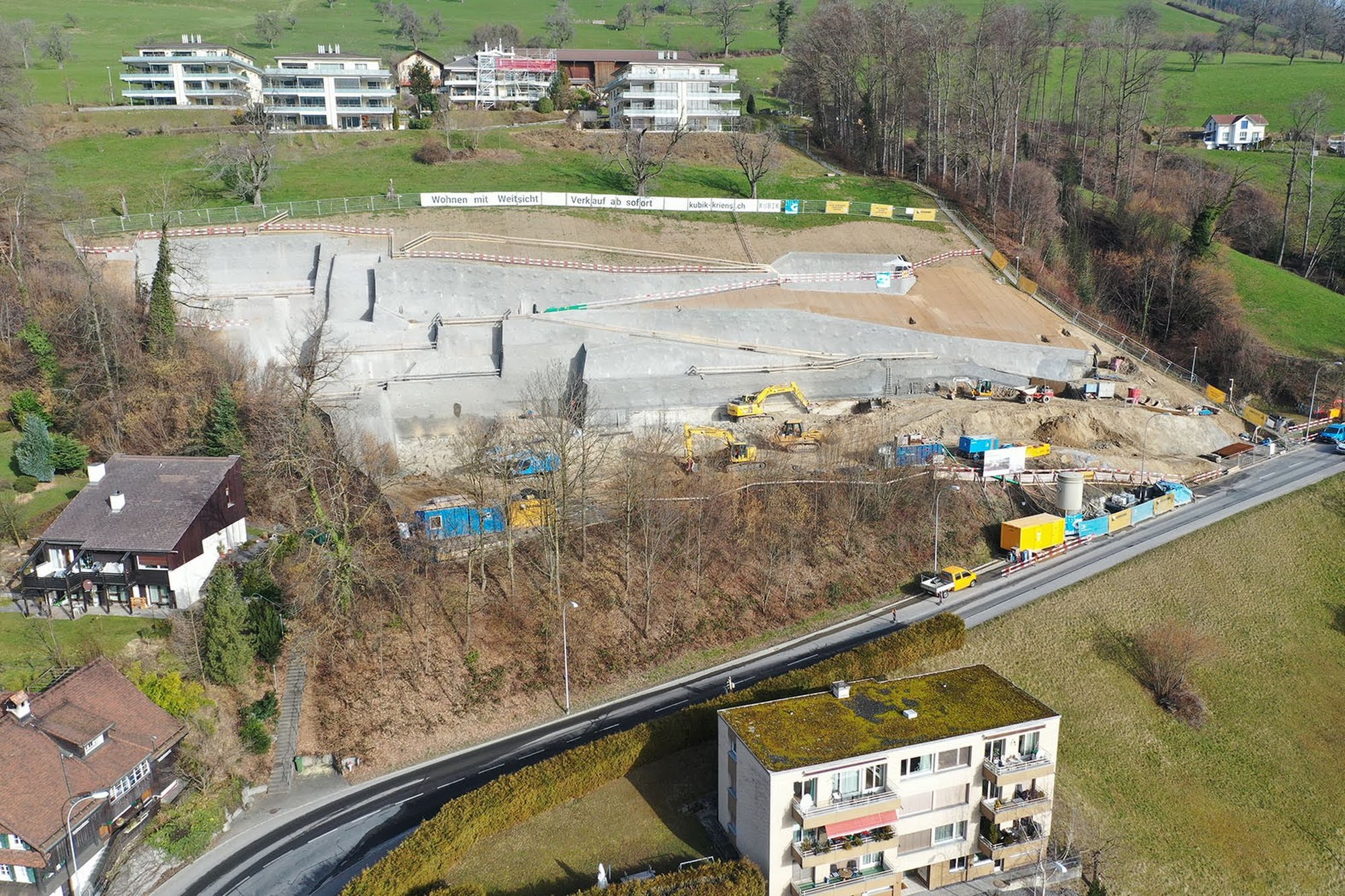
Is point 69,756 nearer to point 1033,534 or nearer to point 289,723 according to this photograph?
point 289,723

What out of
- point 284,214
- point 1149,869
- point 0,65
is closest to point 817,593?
point 1149,869

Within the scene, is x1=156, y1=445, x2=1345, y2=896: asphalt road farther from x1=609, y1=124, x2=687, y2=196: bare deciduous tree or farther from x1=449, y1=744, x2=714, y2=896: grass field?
x1=609, y1=124, x2=687, y2=196: bare deciduous tree

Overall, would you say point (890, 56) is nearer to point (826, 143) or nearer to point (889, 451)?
point (826, 143)

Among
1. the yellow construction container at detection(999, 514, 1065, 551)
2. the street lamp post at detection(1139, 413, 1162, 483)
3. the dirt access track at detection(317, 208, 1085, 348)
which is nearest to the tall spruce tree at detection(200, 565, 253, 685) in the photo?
the yellow construction container at detection(999, 514, 1065, 551)

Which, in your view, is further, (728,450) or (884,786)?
(728,450)

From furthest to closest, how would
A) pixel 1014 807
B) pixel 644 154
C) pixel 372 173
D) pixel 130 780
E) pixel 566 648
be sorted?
pixel 372 173 → pixel 644 154 → pixel 566 648 → pixel 130 780 → pixel 1014 807

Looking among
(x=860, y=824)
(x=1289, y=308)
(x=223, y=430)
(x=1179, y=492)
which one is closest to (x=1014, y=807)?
(x=860, y=824)

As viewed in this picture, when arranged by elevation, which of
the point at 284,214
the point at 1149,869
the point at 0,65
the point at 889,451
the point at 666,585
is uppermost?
the point at 0,65
